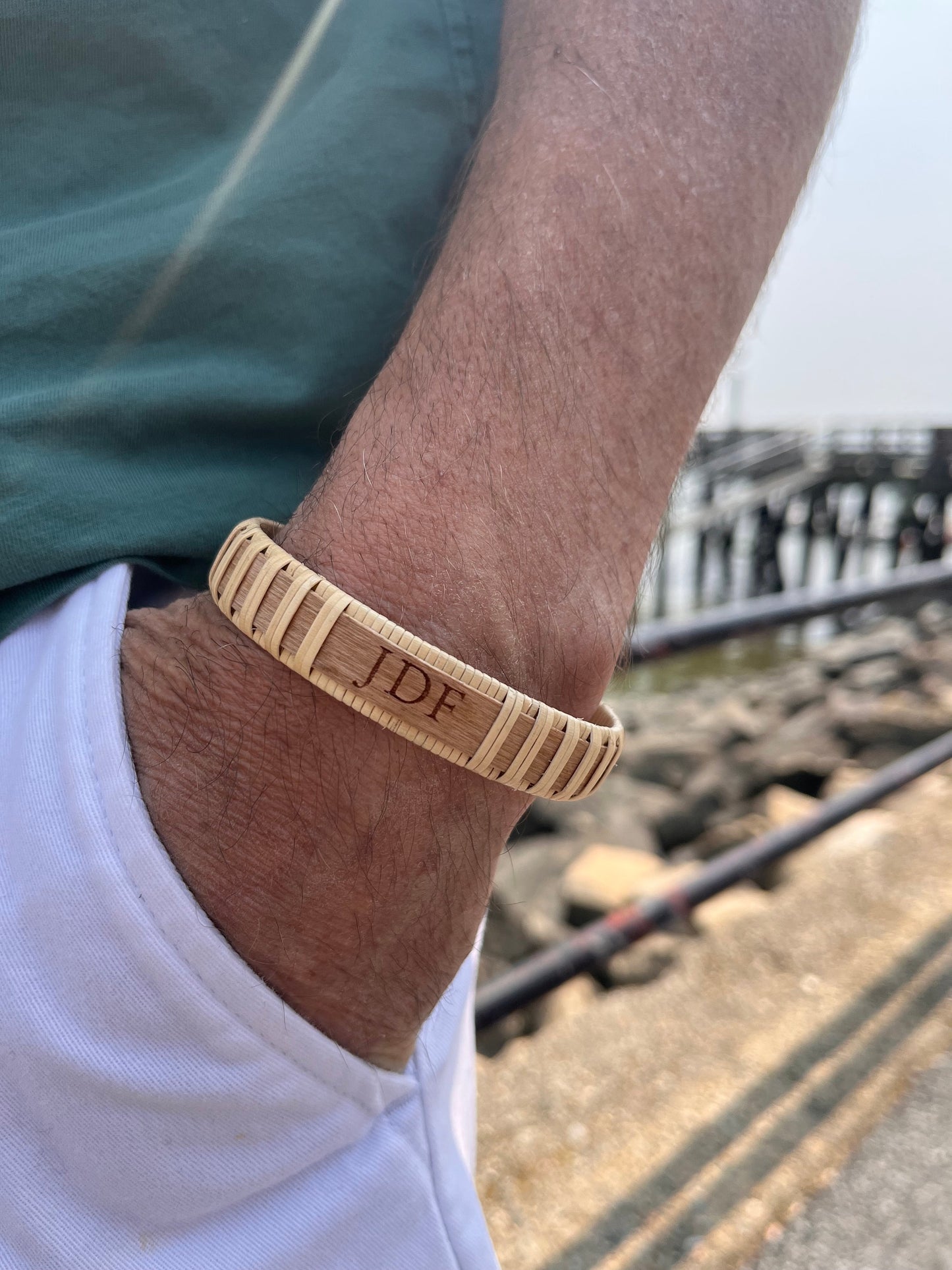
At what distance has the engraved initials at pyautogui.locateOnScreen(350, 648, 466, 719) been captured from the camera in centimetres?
52

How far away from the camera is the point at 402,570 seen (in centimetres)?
55

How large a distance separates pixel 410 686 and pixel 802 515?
63.1ft

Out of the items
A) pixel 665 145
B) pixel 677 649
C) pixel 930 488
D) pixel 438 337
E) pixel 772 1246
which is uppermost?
pixel 665 145

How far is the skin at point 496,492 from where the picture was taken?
1.81 feet

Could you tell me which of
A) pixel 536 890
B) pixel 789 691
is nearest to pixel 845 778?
pixel 536 890

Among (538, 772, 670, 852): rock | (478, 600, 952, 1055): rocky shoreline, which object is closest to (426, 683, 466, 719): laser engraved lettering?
(478, 600, 952, 1055): rocky shoreline

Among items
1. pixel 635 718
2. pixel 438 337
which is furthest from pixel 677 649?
pixel 635 718

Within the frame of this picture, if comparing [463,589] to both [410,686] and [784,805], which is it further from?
[784,805]

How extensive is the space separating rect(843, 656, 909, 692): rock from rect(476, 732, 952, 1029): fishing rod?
7.43 metres

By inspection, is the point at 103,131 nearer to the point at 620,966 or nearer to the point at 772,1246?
the point at 772,1246

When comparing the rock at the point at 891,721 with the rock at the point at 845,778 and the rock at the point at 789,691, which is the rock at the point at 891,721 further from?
the rock at the point at 789,691

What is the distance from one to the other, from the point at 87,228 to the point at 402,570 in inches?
15.5

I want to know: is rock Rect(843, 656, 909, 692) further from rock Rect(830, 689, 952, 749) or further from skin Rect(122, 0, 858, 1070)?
skin Rect(122, 0, 858, 1070)

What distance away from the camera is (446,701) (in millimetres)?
525
